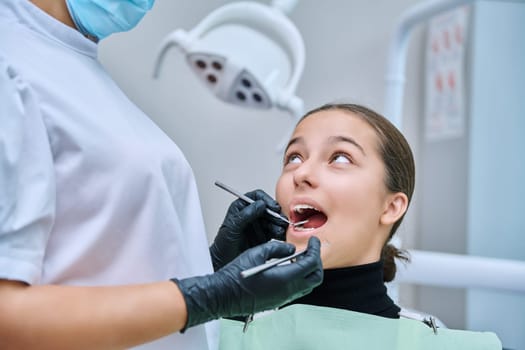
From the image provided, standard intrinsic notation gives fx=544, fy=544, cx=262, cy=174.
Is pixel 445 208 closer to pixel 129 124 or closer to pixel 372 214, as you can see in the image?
pixel 372 214

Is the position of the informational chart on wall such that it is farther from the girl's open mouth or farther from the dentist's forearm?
the dentist's forearm

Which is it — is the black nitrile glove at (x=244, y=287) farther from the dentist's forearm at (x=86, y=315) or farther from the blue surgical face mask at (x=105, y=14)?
the blue surgical face mask at (x=105, y=14)

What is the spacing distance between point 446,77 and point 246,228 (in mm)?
1405

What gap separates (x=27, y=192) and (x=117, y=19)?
1.04 feet

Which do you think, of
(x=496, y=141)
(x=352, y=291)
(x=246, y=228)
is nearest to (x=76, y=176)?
(x=246, y=228)

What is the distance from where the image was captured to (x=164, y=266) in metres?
0.79

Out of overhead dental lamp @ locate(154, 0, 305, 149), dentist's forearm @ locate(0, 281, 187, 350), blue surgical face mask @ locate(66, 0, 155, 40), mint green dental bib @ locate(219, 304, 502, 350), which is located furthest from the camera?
overhead dental lamp @ locate(154, 0, 305, 149)

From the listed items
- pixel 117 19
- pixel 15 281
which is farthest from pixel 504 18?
pixel 15 281

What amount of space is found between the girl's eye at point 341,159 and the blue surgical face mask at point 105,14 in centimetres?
47

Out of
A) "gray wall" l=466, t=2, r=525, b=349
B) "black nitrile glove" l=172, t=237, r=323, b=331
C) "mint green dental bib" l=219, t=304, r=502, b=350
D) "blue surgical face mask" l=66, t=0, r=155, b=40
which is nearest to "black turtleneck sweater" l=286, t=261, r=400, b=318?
"mint green dental bib" l=219, t=304, r=502, b=350

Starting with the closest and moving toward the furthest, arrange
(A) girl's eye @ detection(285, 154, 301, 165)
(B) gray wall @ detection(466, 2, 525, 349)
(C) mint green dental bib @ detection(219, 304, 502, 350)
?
(C) mint green dental bib @ detection(219, 304, 502, 350), (A) girl's eye @ detection(285, 154, 301, 165), (B) gray wall @ detection(466, 2, 525, 349)

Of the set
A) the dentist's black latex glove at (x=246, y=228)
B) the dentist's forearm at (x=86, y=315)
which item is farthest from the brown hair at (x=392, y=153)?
the dentist's forearm at (x=86, y=315)

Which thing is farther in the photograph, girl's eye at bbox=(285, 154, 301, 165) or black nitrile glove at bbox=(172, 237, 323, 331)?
girl's eye at bbox=(285, 154, 301, 165)

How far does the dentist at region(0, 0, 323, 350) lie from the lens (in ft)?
1.98
